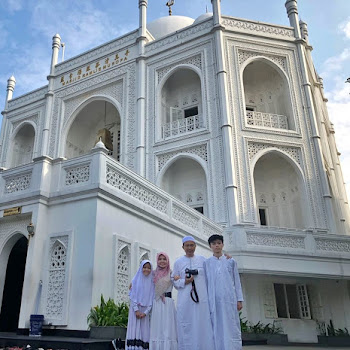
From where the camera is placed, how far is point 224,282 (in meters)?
3.79

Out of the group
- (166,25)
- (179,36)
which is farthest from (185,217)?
(166,25)

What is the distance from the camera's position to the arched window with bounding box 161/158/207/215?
1349cm

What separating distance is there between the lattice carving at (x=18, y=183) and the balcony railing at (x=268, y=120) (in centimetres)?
904

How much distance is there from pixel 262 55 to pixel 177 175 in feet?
19.0

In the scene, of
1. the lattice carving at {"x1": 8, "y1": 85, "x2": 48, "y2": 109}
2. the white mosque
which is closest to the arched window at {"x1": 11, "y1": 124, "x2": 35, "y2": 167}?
the white mosque

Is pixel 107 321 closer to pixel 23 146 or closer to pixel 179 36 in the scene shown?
pixel 179 36

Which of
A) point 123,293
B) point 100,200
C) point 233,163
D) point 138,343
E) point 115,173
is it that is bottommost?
point 138,343

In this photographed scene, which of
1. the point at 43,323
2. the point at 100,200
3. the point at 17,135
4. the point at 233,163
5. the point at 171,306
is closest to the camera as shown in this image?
the point at 171,306

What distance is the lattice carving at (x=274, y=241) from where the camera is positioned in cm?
1073

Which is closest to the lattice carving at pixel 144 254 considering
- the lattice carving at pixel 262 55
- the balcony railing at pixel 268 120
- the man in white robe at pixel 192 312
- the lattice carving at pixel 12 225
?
the lattice carving at pixel 12 225

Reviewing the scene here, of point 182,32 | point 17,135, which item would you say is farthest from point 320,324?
point 17,135

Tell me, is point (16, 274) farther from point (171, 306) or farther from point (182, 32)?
point (182, 32)

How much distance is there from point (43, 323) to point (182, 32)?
1235 cm

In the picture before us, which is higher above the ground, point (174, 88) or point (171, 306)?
point (174, 88)
